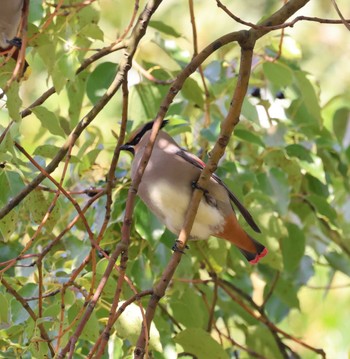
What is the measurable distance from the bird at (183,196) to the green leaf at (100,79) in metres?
0.16

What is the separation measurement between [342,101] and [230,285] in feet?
7.02

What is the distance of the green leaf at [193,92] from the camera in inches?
112

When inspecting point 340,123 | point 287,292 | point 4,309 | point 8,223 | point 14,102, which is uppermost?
point 340,123

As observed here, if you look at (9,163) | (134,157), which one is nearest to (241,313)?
(134,157)

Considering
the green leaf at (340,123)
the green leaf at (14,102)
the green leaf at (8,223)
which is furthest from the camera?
the green leaf at (340,123)

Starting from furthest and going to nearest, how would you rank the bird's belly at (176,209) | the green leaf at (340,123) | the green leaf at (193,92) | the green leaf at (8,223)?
the green leaf at (340,123) < the green leaf at (193,92) < the bird's belly at (176,209) < the green leaf at (8,223)

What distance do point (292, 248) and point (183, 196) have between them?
0.51 metres

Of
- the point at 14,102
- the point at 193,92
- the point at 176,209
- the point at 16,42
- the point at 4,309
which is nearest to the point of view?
the point at 14,102

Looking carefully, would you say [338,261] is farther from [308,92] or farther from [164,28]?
[164,28]

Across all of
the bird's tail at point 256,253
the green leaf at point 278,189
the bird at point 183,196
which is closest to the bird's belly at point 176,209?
the bird at point 183,196

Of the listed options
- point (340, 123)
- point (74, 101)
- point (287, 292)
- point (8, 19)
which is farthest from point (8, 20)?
point (287, 292)

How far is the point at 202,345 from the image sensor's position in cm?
240

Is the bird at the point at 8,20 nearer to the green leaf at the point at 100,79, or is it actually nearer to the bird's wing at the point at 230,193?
the green leaf at the point at 100,79

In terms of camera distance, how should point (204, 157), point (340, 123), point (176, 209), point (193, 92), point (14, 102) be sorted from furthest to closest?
1. point (340, 123)
2. point (204, 157)
3. point (193, 92)
4. point (176, 209)
5. point (14, 102)
